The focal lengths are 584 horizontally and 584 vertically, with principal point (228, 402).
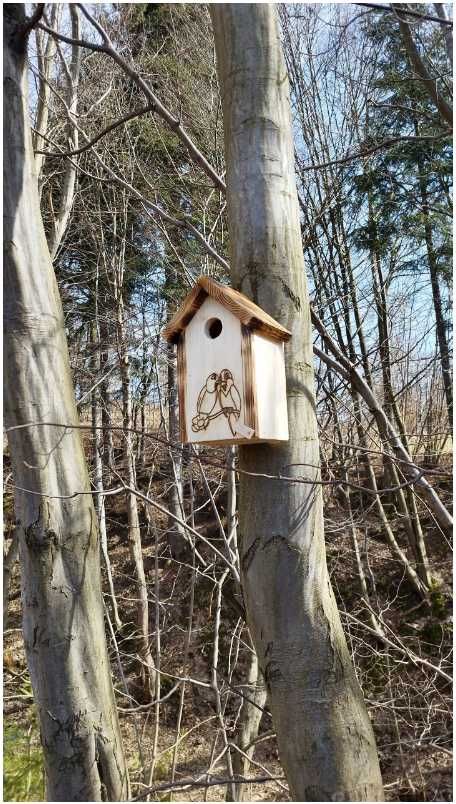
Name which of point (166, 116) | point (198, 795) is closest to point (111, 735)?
point (166, 116)

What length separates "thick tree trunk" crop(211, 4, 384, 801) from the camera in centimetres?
127

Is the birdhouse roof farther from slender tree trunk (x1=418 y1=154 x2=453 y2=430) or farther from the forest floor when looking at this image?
slender tree trunk (x1=418 y1=154 x2=453 y2=430)

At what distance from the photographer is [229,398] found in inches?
56.7

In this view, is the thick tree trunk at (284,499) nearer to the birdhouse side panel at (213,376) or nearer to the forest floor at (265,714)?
the birdhouse side panel at (213,376)

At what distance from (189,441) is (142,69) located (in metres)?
5.92

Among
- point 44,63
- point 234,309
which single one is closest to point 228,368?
point 234,309

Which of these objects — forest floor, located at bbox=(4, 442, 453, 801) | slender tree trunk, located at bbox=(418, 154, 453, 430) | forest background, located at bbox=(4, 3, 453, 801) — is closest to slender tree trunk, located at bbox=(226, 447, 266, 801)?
forest floor, located at bbox=(4, 442, 453, 801)

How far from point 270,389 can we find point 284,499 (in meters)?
0.26

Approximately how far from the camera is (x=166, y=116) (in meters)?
1.86

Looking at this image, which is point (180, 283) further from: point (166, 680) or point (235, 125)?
point (235, 125)

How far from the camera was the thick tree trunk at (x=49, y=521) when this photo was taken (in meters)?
1.64

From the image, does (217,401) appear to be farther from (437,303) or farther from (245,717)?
(437,303)

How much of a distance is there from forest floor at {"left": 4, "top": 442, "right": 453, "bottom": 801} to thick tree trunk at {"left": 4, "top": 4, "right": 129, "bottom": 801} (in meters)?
2.92

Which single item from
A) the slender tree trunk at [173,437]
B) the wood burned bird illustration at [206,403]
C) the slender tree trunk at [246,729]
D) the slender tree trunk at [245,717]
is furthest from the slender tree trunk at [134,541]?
the wood burned bird illustration at [206,403]
